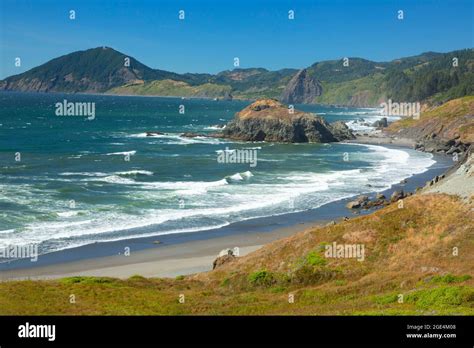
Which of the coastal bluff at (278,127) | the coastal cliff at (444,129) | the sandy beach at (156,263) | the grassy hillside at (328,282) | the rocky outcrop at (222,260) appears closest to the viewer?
the grassy hillside at (328,282)

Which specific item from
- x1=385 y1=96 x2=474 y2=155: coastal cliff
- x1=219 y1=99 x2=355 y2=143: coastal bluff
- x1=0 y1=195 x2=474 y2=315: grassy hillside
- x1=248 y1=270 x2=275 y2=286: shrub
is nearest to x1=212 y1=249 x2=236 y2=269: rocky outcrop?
x1=0 y1=195 x2=474 y2=315: grassy hillside

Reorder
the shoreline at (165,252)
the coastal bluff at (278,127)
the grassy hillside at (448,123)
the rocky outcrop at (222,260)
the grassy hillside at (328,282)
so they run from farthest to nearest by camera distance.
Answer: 1. the coastal bluff at (278,127)
2. the grassy hillside at (448,123)
3. the shoreline at (165,252)
4. the rocky outcrop at (222,260)
5. the grassy hillside at (328,282)

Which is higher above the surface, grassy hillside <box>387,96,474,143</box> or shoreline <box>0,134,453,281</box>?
grassy hillside <box>387,96,474,143</box>

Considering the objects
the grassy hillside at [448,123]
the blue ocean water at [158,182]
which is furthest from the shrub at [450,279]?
the grassy hillside at [448,123]

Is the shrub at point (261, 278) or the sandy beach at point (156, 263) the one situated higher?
the shrub at point (261, 278)

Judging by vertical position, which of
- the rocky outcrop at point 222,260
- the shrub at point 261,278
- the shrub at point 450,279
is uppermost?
the shrub at point 450,279

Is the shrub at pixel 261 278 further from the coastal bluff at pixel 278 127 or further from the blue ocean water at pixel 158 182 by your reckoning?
the coastal bluff at pixel 278 127

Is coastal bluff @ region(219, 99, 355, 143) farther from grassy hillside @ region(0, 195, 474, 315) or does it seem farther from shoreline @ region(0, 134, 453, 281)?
grassy hillside @ region(0, 195, 474, 315)

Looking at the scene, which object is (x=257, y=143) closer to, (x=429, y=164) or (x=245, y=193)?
(x=429, y=164)
